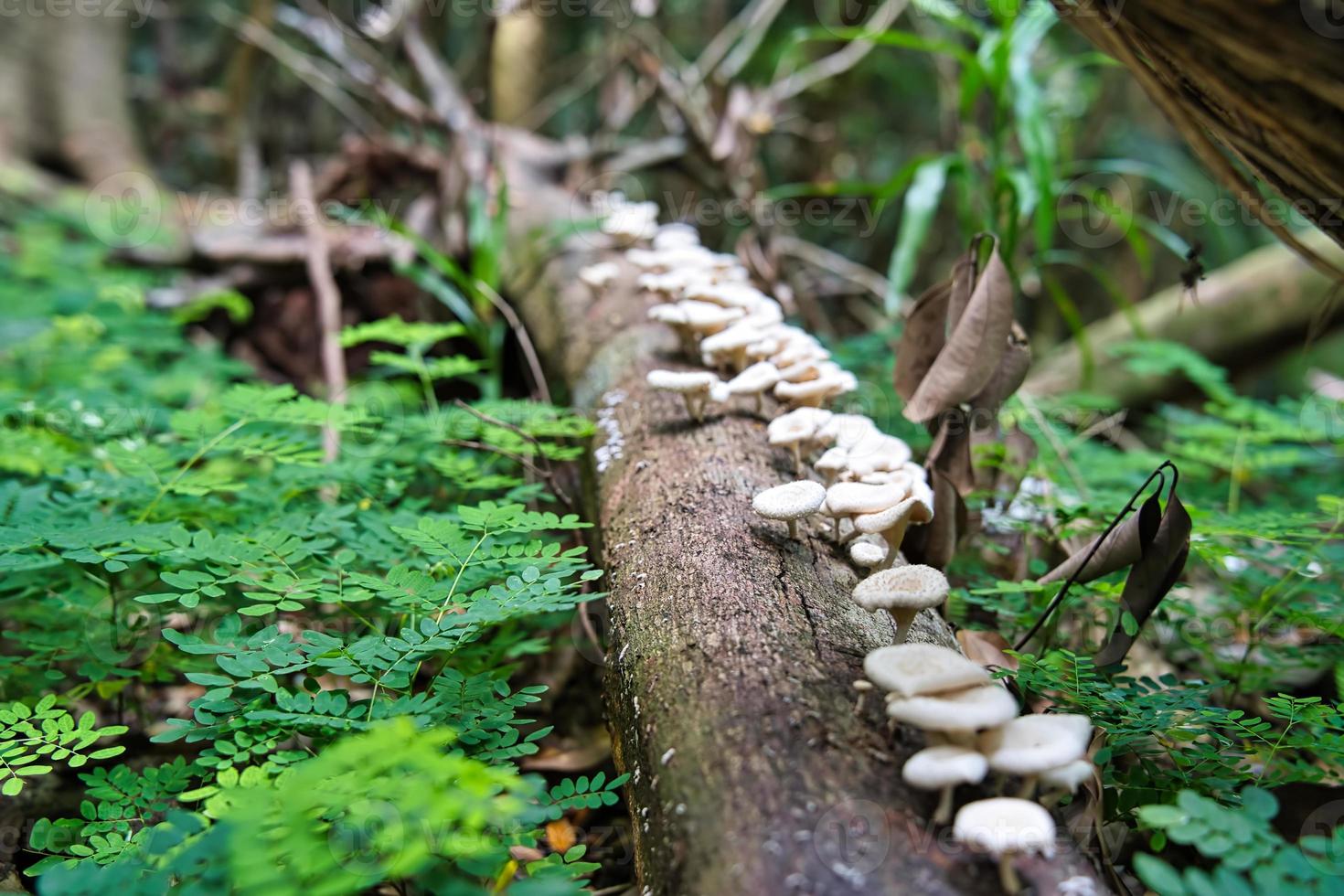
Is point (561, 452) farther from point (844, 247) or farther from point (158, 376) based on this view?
point (844, 247)

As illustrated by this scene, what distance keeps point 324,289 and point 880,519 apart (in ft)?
11.2

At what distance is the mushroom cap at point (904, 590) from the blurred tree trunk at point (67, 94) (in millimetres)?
7212

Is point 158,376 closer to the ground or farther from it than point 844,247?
closer to the ground

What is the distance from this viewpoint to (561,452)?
2367 millimetres

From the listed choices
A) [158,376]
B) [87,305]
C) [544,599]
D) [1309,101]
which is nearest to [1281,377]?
[1309,101]

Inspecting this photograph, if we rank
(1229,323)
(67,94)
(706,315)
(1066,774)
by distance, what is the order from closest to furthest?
1. (1066,774)
2. (706,315)
3. (1229,323)
4. (67,94)

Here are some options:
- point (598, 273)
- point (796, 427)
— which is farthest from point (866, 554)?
point (598, 273)

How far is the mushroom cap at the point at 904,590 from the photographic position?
1.33 metres

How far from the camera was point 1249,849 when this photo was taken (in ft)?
3.55

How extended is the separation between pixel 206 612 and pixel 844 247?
8.62m

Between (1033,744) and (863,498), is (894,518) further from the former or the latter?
(1033,744)

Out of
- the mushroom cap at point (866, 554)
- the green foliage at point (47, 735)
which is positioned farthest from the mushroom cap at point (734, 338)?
the green foliage at point (47, 735)

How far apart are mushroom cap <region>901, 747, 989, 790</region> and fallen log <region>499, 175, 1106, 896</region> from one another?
98 millimetres

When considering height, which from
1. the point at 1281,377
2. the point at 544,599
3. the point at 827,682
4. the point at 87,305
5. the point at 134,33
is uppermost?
the point at 134,33
